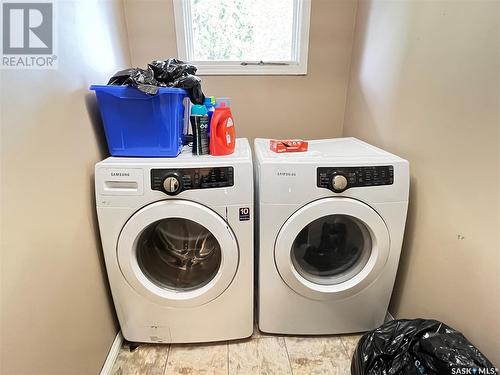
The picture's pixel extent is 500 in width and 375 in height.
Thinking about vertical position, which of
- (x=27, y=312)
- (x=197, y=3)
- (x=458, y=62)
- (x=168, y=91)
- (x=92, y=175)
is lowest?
(x=27, y=312)

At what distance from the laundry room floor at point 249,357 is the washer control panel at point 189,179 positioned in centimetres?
82

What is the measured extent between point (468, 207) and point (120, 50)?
179cm

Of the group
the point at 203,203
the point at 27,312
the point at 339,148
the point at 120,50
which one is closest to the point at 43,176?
the point at 27,312

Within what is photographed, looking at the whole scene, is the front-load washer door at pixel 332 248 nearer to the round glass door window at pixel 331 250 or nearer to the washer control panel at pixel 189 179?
the round glass door window at pixel 331 250

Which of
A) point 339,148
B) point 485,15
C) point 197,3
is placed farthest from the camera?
point 197,3

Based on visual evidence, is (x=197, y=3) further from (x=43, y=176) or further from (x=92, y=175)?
(x=43, y=176)

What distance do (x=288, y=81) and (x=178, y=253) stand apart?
4.20 ft

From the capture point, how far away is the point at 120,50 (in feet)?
5.21

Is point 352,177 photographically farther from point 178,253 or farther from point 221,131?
point 178,253

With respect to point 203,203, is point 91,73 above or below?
above

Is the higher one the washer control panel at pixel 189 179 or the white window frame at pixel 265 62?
the white window frame at pixel 265 62

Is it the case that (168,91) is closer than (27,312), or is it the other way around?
(27,312)

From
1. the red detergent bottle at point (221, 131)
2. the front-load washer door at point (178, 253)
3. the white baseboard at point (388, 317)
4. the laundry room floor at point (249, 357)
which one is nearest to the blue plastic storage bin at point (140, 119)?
the red detergent bottle at point (221, 131)

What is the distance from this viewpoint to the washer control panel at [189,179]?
3.51 ft
